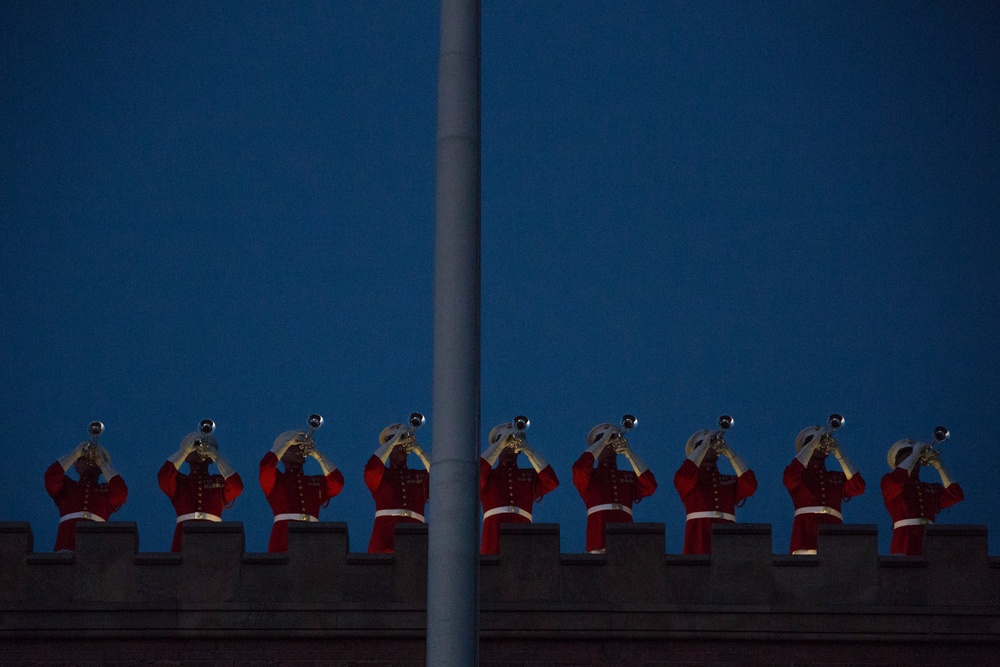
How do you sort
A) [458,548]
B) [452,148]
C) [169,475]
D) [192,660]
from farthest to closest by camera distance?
[169,475] < [192,660] < [452,148] < [458,548]

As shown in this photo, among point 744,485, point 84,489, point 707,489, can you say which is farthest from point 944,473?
point 84,489

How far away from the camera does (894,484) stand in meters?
21.2

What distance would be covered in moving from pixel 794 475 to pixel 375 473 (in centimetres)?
544

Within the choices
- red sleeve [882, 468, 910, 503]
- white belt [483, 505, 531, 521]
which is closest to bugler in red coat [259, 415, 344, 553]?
white belt [483, 505, 531, 521]

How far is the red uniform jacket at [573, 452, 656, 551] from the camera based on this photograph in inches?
819

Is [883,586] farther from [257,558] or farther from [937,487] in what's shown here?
[257,558]

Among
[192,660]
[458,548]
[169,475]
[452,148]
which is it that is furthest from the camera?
[169,475]

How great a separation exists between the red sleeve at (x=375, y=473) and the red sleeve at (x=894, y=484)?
21.3 ft

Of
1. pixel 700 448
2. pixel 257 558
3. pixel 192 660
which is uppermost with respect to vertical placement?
pixel 700 448

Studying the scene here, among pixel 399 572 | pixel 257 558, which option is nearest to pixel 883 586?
pixel 399 572

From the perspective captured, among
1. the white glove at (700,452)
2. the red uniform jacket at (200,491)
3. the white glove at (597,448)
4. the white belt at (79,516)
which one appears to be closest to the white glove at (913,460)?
the white glove at (700,452)

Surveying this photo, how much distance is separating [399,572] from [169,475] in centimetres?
382

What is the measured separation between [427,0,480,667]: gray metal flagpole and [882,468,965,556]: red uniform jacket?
41.4ft

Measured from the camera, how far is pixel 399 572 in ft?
60.4
